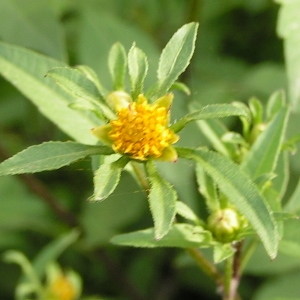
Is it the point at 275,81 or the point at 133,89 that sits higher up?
the point at 133,89

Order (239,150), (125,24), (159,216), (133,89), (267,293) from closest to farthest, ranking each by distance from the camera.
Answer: (159,216) → (133,89) → (239,150) → (267,293) → (125,24)

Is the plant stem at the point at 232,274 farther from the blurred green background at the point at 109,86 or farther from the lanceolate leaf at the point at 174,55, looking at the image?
the blurred green background at the point at 109,86

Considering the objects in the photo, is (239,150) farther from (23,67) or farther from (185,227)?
(23,67)

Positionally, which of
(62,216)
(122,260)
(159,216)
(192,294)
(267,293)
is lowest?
(192,294)

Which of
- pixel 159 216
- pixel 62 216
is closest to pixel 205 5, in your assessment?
pixel 62 216

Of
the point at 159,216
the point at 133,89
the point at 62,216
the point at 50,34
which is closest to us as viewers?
the point at 159,216

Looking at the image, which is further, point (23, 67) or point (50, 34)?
point (50, 34)
